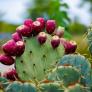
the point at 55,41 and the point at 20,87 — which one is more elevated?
the point at 55,41

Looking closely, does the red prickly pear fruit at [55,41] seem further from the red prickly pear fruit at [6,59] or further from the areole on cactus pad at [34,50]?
the red prickly pear fruit at [6,59]

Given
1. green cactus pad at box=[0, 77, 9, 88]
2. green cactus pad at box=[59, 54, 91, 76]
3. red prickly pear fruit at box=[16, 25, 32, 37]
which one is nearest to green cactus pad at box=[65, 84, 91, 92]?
green cactus pad at box=[59, 54, 91, 76]

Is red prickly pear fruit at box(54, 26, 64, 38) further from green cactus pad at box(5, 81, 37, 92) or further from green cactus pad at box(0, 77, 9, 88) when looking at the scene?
green cactus pad at box(5, 81, 37, 92)

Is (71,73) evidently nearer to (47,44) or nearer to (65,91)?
(65,91)

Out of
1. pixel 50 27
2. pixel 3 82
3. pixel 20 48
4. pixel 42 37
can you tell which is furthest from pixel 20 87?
pixel 50 27

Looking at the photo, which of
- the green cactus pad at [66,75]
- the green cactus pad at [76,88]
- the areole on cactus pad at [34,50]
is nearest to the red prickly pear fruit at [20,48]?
the areole on cactus pad at [34,50]

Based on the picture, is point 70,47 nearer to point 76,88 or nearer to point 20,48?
point 20,48
